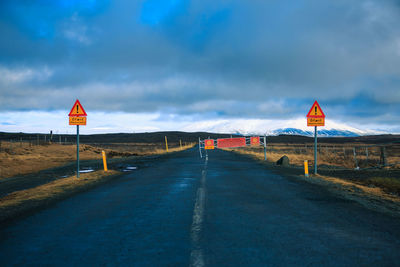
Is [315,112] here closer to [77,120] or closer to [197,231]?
[77,120]

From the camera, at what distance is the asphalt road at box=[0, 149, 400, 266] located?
459cm

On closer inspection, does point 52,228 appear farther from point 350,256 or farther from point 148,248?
point 350,256

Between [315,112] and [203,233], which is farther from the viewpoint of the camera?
[315,112]

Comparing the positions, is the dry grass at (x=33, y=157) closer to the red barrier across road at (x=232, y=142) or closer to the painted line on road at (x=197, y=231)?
the red barrier across road at (x=232, y=142)

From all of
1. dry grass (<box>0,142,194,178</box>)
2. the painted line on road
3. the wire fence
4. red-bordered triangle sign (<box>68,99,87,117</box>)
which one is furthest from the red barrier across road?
the painted line on road

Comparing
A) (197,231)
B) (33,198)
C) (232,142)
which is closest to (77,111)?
(33,198)

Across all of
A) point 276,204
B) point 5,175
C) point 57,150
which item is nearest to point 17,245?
point 276,204

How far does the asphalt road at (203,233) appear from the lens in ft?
15.0

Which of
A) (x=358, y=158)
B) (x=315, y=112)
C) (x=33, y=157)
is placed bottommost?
(x=358, y=158)

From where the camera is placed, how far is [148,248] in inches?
199

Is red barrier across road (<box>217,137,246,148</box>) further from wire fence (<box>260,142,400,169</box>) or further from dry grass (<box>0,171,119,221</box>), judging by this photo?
dry grass (<box>0,171,119,221</box>)

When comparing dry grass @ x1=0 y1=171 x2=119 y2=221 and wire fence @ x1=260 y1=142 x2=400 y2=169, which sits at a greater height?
dry grass @ x1=0 y1=171 x2=119 y2=221

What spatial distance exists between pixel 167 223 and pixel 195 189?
4.86 metres

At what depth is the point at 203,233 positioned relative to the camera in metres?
5.79
